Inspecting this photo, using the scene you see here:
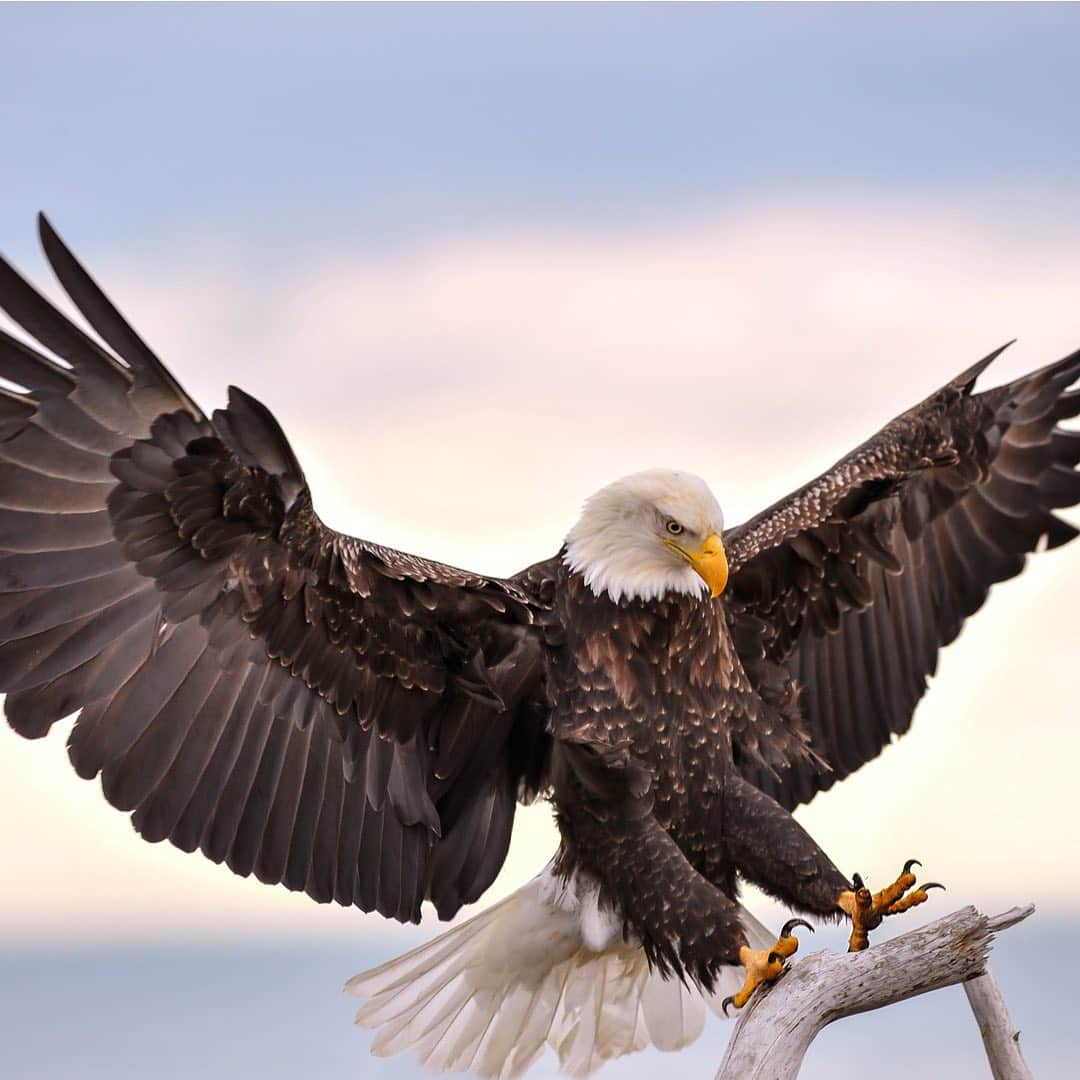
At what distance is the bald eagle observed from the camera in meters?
4.47

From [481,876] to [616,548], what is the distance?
40.3 inches

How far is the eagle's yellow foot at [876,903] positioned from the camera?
4.72 meters

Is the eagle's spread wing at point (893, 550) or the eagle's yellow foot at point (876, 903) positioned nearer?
the eagle's yellow foot at point (876, 903)

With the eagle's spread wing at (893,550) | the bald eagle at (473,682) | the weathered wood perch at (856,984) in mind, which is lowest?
the weathered wood perch at (856,984)

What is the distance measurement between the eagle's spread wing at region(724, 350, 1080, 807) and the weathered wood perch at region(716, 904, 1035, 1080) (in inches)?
48.1

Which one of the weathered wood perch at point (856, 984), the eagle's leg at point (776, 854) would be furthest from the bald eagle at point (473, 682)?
the weathered wood perch at point (856, 984)

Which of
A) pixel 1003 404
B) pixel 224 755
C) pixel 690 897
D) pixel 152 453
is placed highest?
pixel 1003 404

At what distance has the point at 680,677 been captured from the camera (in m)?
4.98

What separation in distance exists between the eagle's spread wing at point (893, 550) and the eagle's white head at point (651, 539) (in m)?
0.61

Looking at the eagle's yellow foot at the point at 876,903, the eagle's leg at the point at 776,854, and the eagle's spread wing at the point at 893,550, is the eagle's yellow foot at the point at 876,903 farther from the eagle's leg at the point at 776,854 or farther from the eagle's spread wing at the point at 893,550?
the eagle's spread wing at the point at 893,550

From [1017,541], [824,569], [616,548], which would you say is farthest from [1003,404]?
[616,548]

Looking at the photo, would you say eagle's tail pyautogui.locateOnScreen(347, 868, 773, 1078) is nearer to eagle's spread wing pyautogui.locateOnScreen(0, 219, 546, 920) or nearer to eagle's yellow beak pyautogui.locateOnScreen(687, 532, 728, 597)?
eagle's spread wing pyautogui.locateOnScreen(0, 219, 546, 920)

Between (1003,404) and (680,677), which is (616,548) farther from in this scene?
(1003,404)

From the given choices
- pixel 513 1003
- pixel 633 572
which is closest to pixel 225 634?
pixel 633 572
